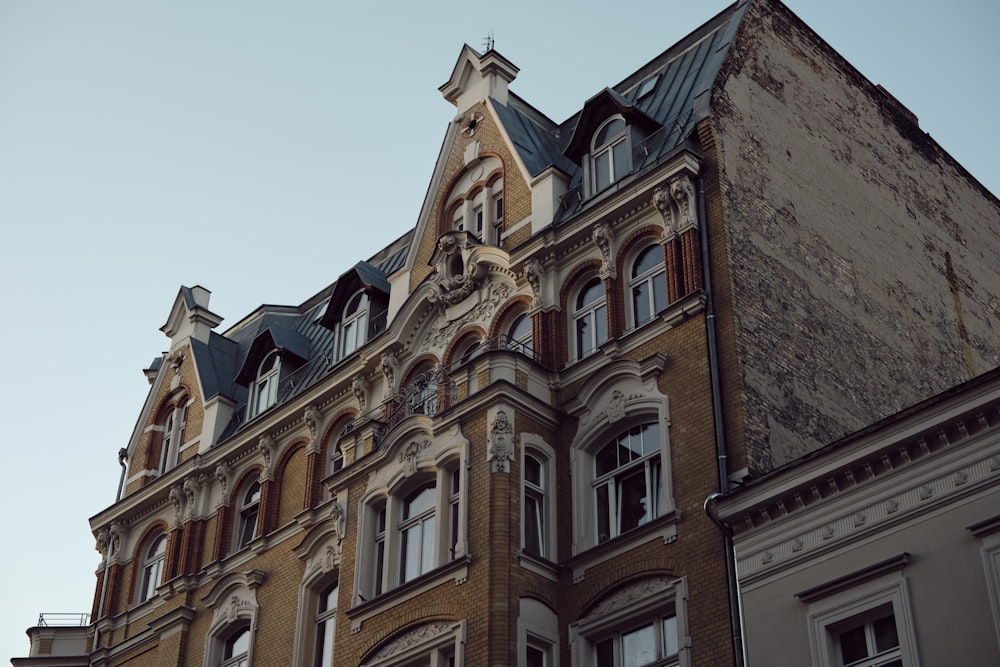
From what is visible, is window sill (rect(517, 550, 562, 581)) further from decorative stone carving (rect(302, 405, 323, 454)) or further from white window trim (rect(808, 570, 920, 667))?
decorative stone carving (rect(302, 405, 323, 454))

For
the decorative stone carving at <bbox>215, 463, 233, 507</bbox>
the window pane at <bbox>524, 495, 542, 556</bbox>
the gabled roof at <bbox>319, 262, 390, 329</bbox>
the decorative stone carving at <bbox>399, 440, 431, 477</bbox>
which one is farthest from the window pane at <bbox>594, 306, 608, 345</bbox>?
the decorative stone carving at <bbox>215, 463, 233, 507</bbox>

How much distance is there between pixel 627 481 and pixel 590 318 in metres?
4.15

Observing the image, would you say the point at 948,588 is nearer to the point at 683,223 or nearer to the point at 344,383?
the point at 683,223

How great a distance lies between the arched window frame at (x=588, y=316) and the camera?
2952 cm

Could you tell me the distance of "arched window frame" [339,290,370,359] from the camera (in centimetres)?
3597

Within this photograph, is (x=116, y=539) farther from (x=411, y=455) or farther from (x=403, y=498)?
(x=411, y=455)

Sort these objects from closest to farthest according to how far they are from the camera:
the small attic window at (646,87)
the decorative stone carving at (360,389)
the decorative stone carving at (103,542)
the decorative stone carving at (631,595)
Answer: the decorative stone carving at (631,595) → the decorative stone carving at (360,389) → the small attic window at (646,87) → the decorative stone carving at (103,542)

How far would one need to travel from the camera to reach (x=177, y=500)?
124ft

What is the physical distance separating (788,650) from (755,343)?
7.33m

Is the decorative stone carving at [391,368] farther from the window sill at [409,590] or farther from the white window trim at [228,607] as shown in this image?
the window sill at [409,590]

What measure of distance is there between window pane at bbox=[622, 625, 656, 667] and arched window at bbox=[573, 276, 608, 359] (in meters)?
6.48

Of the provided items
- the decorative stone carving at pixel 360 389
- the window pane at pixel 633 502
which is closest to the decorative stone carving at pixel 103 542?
the decorative stone carving at pixel 360 389

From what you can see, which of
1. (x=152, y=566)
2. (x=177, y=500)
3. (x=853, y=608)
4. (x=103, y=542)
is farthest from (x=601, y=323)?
(x=103, y=542)

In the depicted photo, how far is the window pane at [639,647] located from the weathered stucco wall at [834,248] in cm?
339
